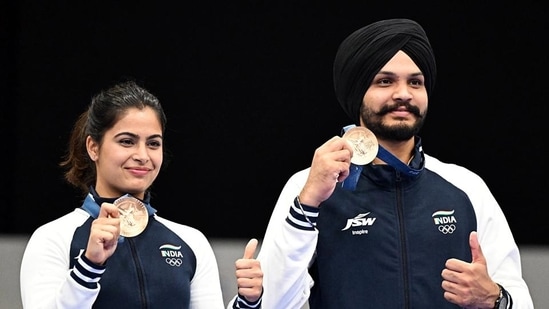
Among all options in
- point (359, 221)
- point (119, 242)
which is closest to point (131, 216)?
point (119, 242)

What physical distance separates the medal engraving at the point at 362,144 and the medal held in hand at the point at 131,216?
73 centimetres

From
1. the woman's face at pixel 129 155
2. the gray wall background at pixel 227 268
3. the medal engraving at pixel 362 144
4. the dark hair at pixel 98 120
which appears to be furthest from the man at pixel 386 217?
the gray wall background at pixel 227 268

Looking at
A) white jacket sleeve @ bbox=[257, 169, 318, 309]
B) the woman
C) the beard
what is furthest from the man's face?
the woman

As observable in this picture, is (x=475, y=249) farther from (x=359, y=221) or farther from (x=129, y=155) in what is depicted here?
(x=129, y=155)

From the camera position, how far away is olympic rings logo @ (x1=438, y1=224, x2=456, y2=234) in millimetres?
3891

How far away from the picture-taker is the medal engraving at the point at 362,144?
3.85 metres

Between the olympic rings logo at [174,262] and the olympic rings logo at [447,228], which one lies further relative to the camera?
the olympic rings logo at [174,262]

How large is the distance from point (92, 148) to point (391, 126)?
106 cm

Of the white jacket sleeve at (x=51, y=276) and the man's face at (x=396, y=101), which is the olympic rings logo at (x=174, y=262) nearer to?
the white jacket sleeve at (x=51, y=276)

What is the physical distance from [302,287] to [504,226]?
70cm

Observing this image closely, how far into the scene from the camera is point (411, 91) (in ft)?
13.0

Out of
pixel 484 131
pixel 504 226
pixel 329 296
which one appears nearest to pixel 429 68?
pixel 504 226

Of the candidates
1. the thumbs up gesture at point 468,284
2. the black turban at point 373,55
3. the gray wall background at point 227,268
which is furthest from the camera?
the gray wall background at point 227,268

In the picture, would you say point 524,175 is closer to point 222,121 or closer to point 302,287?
point 222,121
